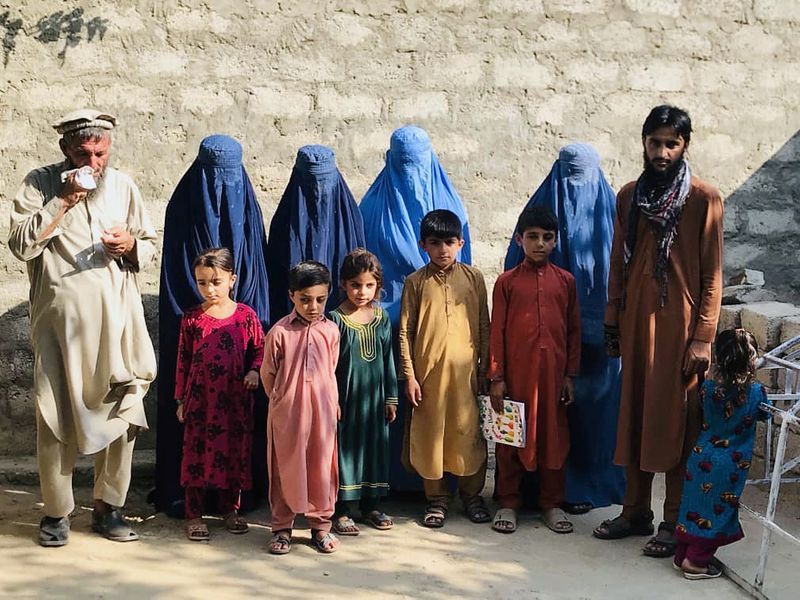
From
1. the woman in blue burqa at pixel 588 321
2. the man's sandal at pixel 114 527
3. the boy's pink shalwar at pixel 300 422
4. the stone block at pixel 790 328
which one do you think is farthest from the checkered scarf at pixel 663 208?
the man's sandal at pixel 114 527

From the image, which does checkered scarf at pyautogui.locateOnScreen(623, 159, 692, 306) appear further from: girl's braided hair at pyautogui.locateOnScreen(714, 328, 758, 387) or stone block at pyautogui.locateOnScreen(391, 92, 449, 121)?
stone block at pyautogui.locateOnScreen(391, 92, 449, 121)

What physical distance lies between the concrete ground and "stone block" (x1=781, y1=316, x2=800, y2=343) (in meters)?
1.28

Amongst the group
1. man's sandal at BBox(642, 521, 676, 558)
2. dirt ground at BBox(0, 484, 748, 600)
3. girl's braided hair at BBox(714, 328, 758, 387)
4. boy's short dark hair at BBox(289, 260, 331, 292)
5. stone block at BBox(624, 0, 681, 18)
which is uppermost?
stone block at BBox(624, 0, 681, 18)

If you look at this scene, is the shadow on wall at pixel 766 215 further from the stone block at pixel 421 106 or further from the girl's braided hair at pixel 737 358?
the girl's braided hair at pixel 737 358

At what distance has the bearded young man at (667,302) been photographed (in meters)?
4.13

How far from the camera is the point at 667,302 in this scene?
4.19 m

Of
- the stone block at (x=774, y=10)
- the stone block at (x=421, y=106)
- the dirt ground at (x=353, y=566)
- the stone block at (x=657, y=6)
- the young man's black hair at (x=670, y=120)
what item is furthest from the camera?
the stone block at (x=774, y=10)

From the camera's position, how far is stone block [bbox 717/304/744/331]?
5273mm

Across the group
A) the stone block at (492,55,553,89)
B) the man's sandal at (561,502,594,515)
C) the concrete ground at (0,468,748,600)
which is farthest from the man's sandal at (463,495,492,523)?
the stone block at (492,55,553,89)

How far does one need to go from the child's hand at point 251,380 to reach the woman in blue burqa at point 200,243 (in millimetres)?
292

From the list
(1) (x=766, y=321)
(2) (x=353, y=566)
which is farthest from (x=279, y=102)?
(1) (x=766, y=321)

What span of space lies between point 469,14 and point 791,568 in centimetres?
324

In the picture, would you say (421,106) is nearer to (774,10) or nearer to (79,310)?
(774,10)

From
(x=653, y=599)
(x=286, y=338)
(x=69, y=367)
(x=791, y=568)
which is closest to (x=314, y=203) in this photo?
(x=286, y=338)
